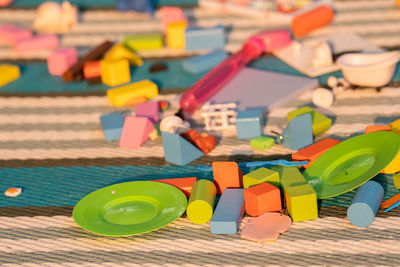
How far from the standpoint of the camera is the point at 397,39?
2.78 metres

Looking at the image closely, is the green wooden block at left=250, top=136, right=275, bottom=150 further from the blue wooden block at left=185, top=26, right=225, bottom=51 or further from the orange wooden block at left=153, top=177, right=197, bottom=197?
the blue wooden block at left=185, top=26, right=225, bottom=51

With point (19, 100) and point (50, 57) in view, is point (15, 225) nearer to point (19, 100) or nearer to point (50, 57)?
point (19, 100)

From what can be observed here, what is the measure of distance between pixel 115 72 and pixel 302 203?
126cm

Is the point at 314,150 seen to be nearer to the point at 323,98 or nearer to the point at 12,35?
the point at 323,98

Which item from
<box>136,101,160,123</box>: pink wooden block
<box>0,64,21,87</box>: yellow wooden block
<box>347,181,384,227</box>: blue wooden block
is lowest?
<box>347,181,384,227</box>: blue wooden block

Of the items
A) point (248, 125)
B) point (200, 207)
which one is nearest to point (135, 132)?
point (248, 125)

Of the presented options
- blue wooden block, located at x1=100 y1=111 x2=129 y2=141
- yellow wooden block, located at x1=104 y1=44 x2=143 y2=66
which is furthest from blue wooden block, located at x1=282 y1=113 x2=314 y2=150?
yellow wooden block, located at x1=104 y1=44 x2=143 y2=66

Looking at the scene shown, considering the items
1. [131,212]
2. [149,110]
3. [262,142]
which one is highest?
[149,110]

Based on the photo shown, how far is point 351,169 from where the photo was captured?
1824 millimetres

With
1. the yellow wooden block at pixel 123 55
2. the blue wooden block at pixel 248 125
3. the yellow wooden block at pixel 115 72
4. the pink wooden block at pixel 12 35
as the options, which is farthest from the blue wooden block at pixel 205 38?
the pink wooden block at pixel 12 35

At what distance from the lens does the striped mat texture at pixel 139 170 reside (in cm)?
159

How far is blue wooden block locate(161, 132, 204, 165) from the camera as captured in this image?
2002 millimetres

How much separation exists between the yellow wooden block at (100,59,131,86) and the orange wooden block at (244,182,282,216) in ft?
3.71

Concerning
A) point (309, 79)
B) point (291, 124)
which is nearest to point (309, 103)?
point (309, 79)
